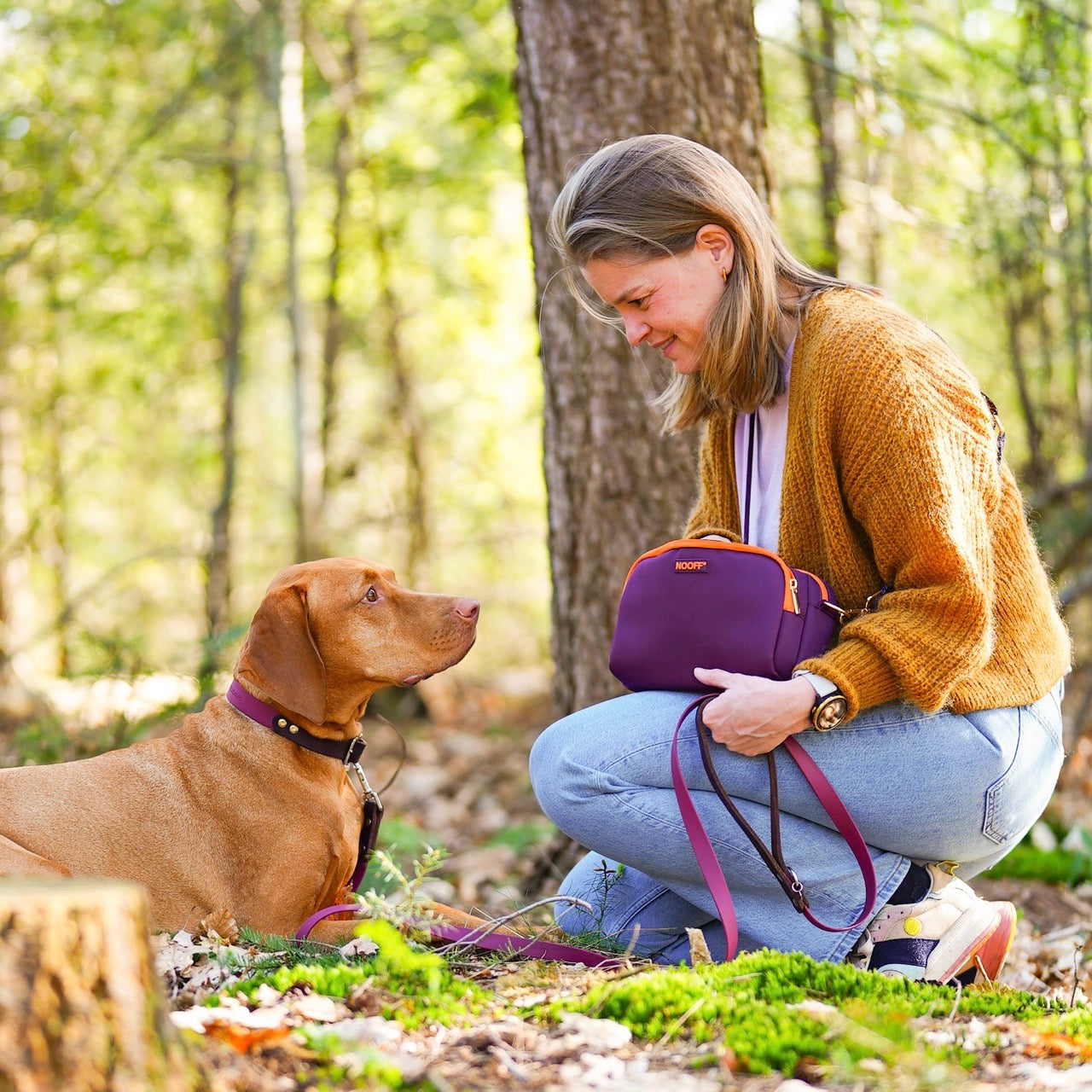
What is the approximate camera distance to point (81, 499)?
735 inches

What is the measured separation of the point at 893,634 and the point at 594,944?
129cm

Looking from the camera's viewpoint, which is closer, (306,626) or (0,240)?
(306,626)

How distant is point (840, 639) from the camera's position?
3271mm

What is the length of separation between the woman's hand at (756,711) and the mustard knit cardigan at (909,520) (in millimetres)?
107

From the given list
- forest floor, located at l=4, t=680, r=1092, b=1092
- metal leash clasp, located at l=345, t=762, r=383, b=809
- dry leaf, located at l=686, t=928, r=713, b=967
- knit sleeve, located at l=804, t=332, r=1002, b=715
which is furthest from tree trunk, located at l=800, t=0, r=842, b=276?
forest floor, located at l=4, t=680, r=1092, b=1092

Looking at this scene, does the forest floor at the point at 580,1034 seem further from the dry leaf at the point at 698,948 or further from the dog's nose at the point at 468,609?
the dog's nose at the point at 468,609

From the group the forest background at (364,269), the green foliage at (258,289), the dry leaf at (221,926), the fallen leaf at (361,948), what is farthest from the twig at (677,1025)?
the green foliage at (258,289)

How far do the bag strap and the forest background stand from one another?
1680 mm

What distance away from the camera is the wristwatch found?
315cm

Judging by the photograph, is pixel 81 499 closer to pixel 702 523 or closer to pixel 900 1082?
pixel 702 523

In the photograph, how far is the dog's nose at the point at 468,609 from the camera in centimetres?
389

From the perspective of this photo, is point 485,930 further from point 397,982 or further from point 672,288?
point 672,288

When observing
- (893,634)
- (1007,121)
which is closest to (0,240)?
(1007,121)

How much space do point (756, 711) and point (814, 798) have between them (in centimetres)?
34
